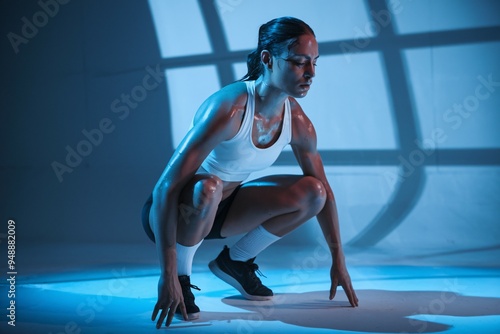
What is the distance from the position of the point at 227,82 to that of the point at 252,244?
4.85 ft

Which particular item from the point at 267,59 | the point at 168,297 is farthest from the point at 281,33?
the point at 168,297

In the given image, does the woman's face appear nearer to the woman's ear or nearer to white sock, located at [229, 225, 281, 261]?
the woman's ear

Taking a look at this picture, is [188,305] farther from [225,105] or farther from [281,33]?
[281,33]

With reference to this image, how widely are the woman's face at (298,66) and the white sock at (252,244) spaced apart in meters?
0.50

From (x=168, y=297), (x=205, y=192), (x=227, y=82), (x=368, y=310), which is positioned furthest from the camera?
(x=227, y=82)

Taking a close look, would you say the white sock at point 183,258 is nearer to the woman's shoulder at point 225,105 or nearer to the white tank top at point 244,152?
the white tank top at point 244,152

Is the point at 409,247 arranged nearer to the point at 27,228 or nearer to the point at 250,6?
the point at 250,6

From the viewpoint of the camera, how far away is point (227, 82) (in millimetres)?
3617

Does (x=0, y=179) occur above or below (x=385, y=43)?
below

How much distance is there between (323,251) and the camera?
3.34m

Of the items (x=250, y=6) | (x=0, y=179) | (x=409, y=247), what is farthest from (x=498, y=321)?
(x=0, y=179)

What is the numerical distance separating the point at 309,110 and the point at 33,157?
1.61m

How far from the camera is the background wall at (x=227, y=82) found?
339 centimetres

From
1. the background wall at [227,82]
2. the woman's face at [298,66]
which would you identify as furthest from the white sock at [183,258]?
the background wall at [227,82]
